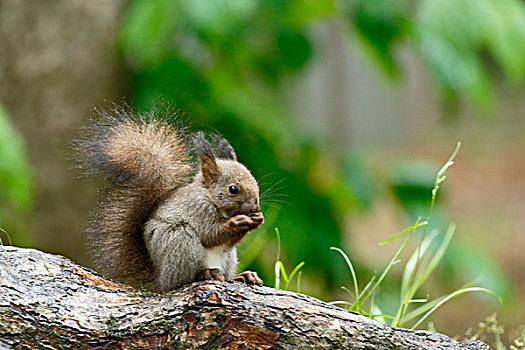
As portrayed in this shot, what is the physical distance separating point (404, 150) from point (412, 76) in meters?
0.55

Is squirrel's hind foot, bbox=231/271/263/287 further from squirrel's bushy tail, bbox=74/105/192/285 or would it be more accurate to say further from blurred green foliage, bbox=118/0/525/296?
blurred green foliage, bbox=118/0/525/296

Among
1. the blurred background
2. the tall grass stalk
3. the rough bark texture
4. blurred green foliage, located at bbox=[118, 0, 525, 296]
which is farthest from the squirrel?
blurred green foliage, located at bbox=[118, 0, 525, 296]

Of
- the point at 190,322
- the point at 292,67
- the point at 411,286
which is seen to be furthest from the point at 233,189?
the point at 292,67

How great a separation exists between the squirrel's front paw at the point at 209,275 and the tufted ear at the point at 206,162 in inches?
6.9

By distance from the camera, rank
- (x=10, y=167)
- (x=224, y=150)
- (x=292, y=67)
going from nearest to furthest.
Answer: (x=224, y=150) → (x=10, y=167) → (x=292, y=67)

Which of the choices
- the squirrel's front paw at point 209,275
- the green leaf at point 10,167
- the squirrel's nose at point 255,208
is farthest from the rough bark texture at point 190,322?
the green leaf at point 10,167

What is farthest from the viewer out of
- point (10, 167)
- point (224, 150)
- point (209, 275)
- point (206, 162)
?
point (10, 167)

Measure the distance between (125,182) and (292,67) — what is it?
1452 millimetres

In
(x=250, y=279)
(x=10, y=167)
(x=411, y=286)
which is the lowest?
(x=411, y=286)

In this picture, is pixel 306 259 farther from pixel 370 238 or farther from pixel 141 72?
pixel 370 238

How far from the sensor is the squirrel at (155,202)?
3.97 ft

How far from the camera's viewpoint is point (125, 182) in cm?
130

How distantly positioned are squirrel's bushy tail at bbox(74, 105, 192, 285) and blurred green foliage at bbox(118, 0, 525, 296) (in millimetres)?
649

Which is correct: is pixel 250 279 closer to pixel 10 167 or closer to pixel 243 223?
pixel 243 223
